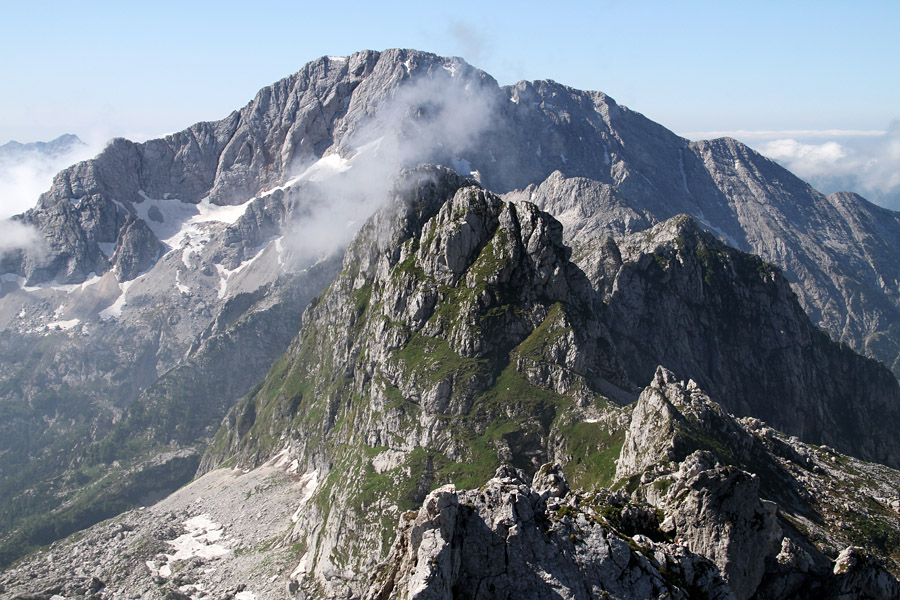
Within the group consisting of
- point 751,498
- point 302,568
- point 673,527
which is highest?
point 751,498

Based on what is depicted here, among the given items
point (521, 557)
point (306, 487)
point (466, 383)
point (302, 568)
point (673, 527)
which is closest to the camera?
point (521, 557)

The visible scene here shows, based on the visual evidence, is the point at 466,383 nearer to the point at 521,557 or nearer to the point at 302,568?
the point at 302,568

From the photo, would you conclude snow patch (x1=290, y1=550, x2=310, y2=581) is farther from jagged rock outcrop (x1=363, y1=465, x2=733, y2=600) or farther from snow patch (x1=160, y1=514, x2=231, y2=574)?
jagged rock outcrop (x1=363, y1=465, x2=733, y2=600)

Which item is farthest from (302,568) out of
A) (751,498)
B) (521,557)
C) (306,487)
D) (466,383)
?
(521,557)

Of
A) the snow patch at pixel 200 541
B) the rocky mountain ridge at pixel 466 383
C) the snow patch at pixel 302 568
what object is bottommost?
the snow patch at pixel 200 541

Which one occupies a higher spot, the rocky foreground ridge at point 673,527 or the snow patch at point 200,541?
the rocky foreground ridge at point 673,527

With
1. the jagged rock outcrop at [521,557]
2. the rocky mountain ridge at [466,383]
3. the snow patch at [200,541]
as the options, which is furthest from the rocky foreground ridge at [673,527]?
the snow patch at [200,541]

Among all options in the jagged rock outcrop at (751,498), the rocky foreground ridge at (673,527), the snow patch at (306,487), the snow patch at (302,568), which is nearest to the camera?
the rocky foreground ridge at (673,527)

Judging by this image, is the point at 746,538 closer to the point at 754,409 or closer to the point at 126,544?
the point at 754,409

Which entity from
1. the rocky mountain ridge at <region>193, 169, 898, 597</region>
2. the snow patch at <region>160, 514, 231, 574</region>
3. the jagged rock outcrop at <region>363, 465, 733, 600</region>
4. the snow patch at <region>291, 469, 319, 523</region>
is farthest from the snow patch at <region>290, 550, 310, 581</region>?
the jagged rock outcrop at <region>363, 465, 733, 600</region>

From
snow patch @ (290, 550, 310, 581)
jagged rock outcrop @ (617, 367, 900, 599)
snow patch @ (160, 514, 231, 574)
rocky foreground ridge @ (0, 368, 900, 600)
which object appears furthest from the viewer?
snow patch @ (160, 514, 231, 574)

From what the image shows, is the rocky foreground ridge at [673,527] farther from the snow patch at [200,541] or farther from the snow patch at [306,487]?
the snow patch at [200,541]

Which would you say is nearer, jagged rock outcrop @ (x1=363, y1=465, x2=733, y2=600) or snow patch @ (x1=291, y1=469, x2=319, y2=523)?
jagged rock outcrop @ (x1=363, y1=465, x2=733, y2=600)
